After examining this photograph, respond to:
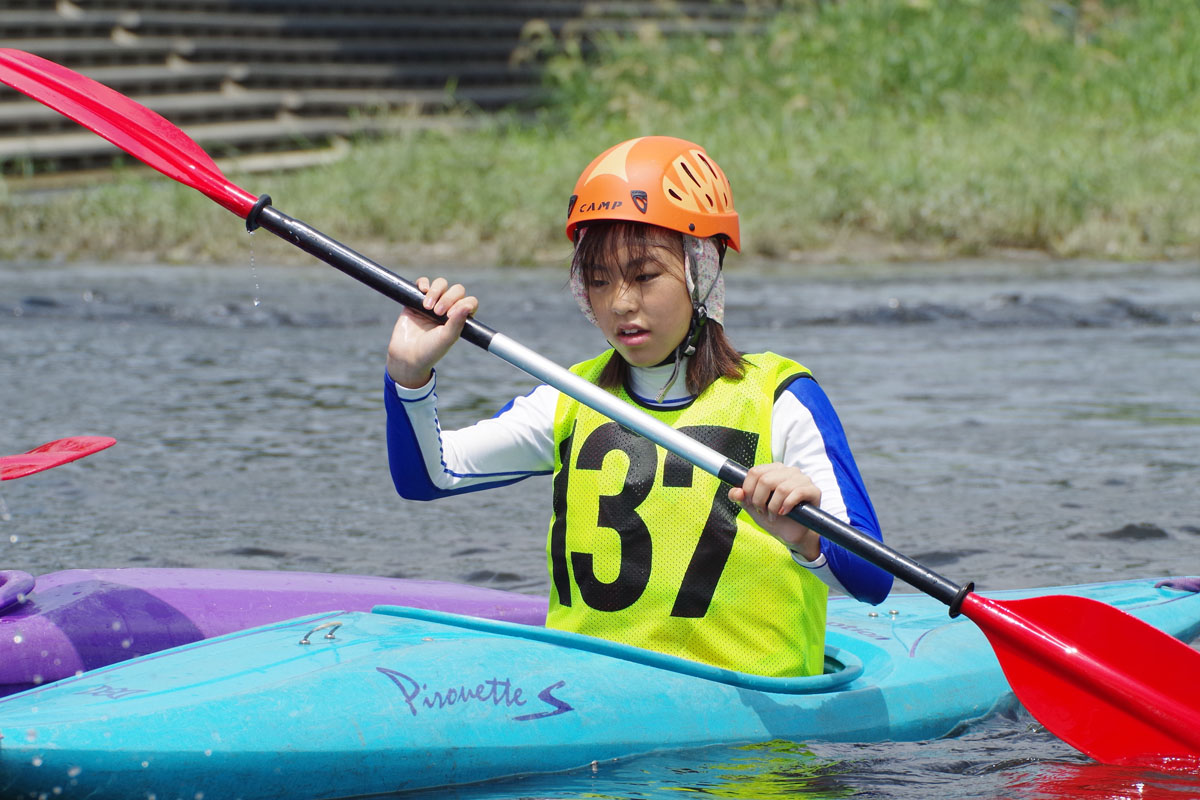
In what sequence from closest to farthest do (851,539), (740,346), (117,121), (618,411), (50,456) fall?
1. (851,539)
2. (618,411)
3. (50,456)
4. (117,121)
5. (740,346)

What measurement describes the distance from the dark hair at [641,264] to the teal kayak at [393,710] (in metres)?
0.47

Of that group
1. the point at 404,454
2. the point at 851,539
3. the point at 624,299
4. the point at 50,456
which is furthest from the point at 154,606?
the point at 851,539

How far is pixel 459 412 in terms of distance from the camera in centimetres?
616

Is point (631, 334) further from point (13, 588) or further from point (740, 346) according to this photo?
point (740, 346)

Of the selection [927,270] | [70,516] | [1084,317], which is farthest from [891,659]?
[927,270]

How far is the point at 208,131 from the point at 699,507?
35.1 feet

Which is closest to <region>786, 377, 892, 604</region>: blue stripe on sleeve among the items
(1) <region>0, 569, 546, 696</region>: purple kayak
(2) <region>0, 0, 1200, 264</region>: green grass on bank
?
(1) <region>0, 569, 546, 696</region>: purple kayak

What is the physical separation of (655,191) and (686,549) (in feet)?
1.91

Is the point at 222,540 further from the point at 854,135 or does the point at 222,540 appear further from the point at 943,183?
the point at 854,135

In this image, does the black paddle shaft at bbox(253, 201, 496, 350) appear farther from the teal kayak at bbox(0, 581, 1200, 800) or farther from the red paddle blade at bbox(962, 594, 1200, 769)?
the red paddle blade at bbox(962, 594, 1200, 769)

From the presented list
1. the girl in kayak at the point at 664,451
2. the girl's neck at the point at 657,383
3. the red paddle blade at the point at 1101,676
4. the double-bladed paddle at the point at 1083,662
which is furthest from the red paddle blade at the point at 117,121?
the red paddle blade at the point at 1101,676

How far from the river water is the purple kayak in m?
0.78

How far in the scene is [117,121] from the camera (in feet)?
9.61

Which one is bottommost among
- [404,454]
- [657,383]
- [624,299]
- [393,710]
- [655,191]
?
[393,710]
